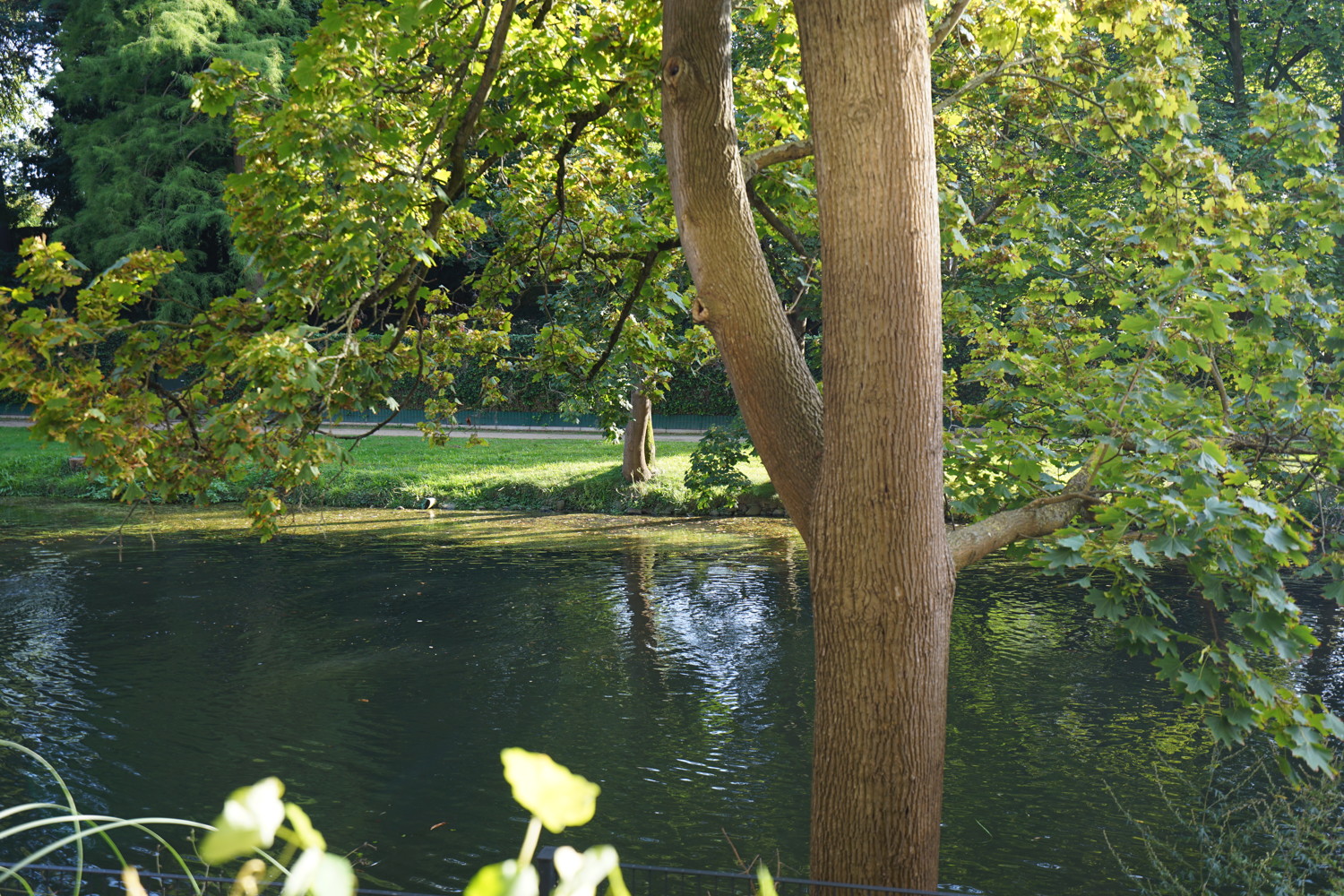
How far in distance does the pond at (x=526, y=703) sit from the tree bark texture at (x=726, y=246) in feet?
7.34

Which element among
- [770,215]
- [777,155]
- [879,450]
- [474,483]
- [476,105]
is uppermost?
[476,105]

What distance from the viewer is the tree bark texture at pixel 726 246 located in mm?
4031

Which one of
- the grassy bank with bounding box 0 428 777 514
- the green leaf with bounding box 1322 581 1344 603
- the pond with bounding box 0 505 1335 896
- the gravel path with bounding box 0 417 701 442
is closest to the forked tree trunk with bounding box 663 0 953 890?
the green leaf with bounding box 1322 581 1344 603

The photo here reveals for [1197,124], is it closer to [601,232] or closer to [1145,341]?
[1145,341]

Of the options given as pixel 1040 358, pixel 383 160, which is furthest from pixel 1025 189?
pixel 383 160

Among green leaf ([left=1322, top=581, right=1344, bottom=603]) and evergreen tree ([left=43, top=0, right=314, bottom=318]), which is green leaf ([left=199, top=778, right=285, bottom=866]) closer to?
green leaf ([left=1322, top=581, right=1344, bottom=603])

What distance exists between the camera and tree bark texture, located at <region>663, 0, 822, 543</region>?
4031mm

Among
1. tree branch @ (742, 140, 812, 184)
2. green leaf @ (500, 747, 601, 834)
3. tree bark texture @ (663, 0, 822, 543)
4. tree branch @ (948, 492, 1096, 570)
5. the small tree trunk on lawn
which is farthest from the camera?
the small tree trunk on lawn

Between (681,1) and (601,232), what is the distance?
3.95 meters

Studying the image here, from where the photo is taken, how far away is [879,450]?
11.8ft

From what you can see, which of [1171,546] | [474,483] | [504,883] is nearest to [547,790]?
[504,883]

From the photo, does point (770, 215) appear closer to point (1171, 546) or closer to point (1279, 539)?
point (1171, 546)

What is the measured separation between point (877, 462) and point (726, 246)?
104 centimetres

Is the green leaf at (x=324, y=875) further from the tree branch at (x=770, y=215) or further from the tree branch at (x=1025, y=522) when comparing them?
the tree branch at (x=770, y=215)
